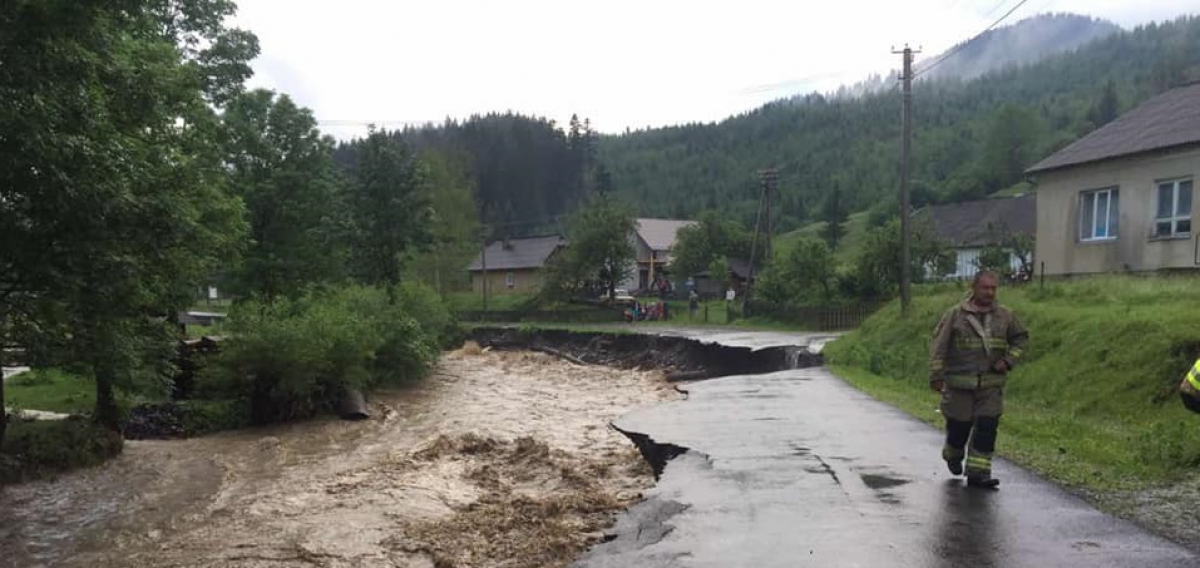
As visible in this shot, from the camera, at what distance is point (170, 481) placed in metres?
13.2

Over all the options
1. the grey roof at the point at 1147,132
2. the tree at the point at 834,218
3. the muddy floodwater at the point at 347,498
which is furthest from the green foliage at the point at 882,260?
the tree at the point at 834,218

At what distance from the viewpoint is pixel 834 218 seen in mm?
95562

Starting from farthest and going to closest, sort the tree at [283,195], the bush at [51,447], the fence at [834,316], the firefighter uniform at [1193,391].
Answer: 1. the fence at [834,316]
2. the tree at [283,195]
3. the bush at [51,447]
4. the firefighter uniform at [1193,391]

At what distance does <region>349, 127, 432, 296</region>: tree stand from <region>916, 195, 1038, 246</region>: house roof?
37608 mm

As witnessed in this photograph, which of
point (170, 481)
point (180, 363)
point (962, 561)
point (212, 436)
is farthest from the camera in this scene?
point (180, 363)

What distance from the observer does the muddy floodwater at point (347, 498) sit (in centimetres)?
834

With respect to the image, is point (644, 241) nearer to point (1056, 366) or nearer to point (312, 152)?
point (312, 152)

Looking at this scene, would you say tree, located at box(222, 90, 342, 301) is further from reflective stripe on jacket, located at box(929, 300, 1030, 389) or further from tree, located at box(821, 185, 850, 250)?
tree, located at box(821, 185, 850, 250)

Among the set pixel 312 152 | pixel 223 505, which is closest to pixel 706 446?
pixel 223 505

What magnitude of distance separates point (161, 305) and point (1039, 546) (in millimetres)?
14312

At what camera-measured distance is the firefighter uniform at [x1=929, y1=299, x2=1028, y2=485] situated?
7.20 metres

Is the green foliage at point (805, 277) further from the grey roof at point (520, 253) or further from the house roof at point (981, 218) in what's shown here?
the grey roof at point (520, 253)

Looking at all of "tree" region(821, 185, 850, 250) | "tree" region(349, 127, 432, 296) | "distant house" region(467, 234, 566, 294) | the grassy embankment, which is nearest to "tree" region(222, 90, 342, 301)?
"tree" region(349, 127, 432, 296)

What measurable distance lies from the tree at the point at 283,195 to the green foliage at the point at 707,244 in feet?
113
